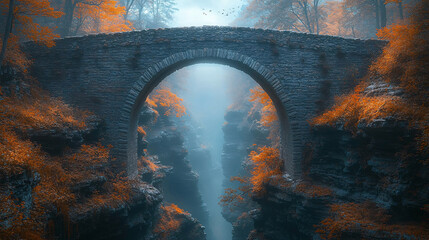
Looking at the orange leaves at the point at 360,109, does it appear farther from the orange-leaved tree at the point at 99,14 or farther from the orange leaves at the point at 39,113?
the orange-leaved tree at the point at 99,14

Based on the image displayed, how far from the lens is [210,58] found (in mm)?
9852

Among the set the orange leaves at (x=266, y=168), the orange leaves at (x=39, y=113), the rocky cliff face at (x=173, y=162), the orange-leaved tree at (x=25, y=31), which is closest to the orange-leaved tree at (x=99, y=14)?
the orange-leaved tree at (x=25, y=31)

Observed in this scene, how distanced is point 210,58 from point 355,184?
6852 millimetres

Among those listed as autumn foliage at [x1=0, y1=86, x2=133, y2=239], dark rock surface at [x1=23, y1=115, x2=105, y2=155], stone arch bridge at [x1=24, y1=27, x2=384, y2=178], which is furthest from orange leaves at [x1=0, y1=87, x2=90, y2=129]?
stone arch bridge at [x1=24, y1=27, x2=384, y2=178]

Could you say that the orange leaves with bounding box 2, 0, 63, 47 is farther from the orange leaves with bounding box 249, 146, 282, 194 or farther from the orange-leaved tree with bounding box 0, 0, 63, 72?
the orange leaves with bounding box 249, 146, 282, 194

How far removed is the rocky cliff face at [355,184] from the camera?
595 centimetres

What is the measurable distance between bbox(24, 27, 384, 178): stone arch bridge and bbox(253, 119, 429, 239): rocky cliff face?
1.00m

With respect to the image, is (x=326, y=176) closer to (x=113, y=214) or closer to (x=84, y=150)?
(x=113, y=214)

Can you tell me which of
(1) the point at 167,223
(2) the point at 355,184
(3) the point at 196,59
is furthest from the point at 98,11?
(2) the point at 355,184

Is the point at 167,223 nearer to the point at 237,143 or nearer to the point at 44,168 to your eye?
the point at 44,168

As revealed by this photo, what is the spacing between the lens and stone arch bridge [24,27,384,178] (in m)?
9.48

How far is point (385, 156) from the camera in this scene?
6.76m

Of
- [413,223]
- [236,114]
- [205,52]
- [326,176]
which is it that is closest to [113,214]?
[205,52]

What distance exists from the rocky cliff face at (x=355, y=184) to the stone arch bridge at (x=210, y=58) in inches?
39.5
